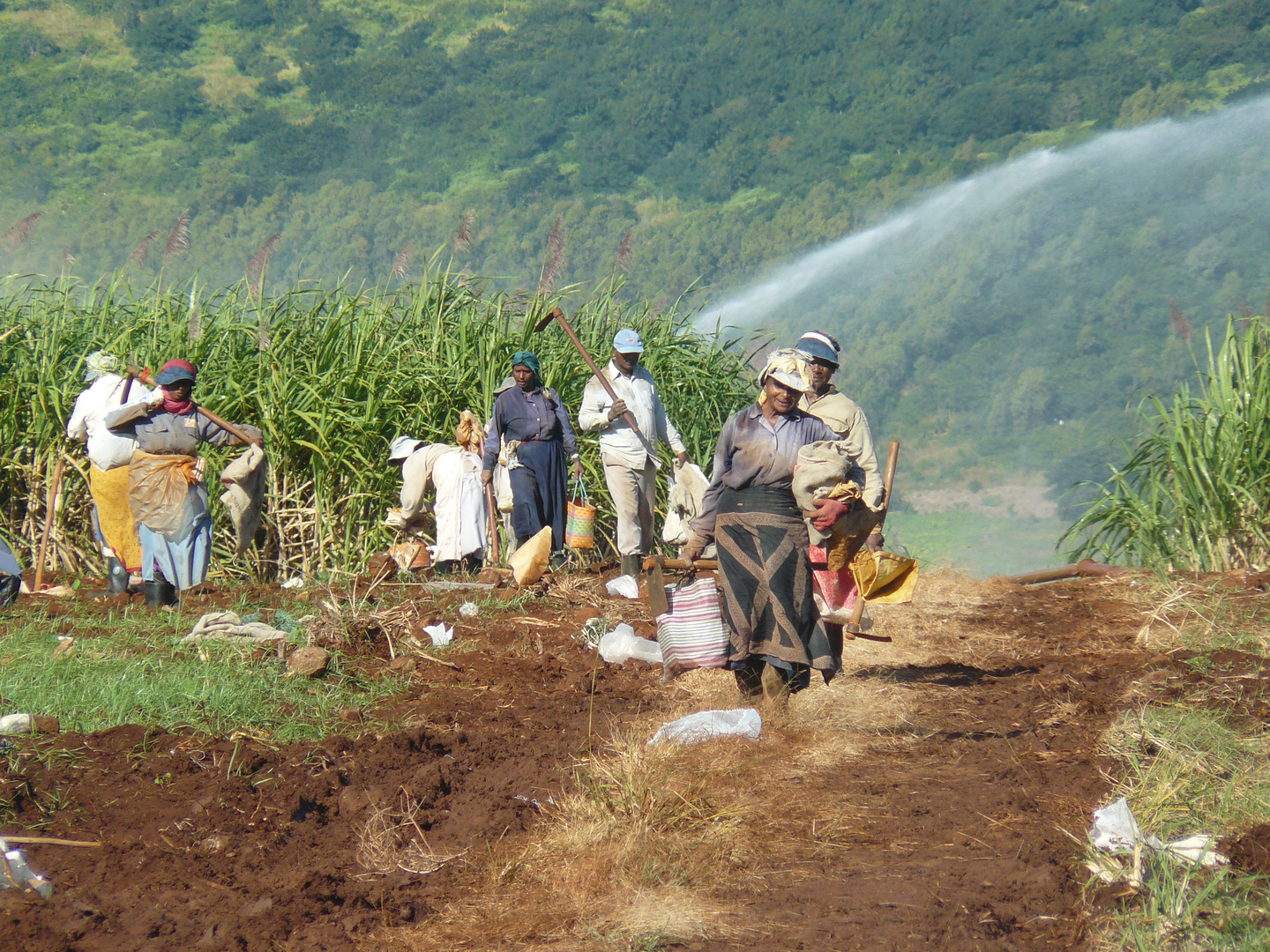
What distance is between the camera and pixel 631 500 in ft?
29.8

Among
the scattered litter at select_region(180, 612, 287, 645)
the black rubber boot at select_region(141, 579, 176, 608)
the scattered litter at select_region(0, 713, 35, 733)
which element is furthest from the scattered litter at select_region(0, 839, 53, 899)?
the black rubber boot at select_region(141, 579, 176, 608)

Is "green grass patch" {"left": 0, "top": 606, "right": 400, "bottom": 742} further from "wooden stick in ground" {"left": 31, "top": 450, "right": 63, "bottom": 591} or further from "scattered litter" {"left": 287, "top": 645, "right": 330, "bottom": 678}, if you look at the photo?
"wooden stick in ground" {"left": 31, "top": 450, "right": 63, "bottom": 591}

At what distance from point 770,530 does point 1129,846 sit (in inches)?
78.6

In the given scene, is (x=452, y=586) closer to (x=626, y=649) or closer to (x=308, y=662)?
(x=626, y=649)

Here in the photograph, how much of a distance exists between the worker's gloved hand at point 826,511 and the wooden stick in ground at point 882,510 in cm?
41

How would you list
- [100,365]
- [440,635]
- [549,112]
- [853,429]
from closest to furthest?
1. [853,429]
2. [440,635]
3. [100,365]
4. [549,112]

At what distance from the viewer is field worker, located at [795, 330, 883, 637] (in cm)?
542

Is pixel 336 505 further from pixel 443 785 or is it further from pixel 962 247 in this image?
pixel 962 247

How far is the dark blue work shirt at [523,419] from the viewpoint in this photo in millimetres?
8875

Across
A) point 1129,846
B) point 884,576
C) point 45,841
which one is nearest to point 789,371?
point 884,576

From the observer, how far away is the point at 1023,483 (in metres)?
23.1

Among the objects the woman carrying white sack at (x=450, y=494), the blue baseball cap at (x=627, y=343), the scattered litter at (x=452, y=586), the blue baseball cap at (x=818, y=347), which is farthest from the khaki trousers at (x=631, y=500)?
the blue baseball cap at (x=818, y=347)

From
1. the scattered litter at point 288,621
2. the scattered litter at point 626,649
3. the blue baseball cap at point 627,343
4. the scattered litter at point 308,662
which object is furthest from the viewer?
the blue baseball cap at point 627,343

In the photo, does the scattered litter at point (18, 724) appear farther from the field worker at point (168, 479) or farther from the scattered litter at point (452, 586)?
the scattered litter at point (452, 586)
